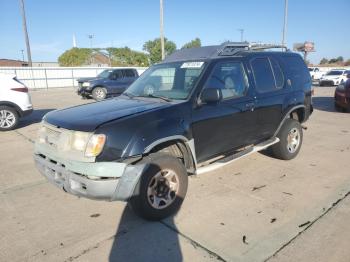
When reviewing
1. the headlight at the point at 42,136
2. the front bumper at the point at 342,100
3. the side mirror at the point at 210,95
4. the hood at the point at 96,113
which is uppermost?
the side mirror at the point at 210,95

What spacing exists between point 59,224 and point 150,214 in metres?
1.07

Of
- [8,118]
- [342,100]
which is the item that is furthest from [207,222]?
[342,100]

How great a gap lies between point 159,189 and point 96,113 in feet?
3.81

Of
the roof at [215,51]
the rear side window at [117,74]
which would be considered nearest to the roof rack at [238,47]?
the roof at [215,51]

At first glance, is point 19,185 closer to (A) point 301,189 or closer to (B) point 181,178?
(B) point 181,178

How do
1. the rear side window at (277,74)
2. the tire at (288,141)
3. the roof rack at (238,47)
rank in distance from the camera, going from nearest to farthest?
the roof rack at (238,47)
the rear side window at (277,74)
the tire at (288,141)

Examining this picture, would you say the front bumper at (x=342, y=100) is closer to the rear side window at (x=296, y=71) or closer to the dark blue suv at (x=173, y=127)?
the rear side window at (x=296, y=71)

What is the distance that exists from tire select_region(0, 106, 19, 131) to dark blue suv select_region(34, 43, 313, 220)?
5467 mm

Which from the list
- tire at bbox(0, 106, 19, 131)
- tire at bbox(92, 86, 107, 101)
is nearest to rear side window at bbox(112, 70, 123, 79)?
tire at bbox(92, 86, 107, 101)

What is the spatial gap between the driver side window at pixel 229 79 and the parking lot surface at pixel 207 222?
1.35 meters

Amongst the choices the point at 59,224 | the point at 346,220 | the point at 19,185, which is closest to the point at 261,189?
the point at 346,220

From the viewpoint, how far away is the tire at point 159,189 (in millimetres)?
3240

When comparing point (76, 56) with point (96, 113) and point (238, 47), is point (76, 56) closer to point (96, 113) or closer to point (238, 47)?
point (238, 47)

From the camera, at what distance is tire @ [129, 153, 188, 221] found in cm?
324
